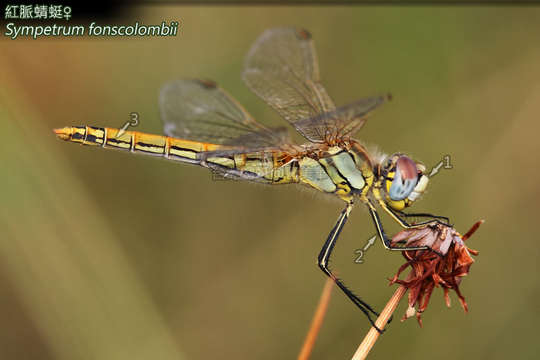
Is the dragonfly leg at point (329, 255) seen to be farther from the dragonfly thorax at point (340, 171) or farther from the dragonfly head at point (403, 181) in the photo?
the dragonfly head at point (403, 181)

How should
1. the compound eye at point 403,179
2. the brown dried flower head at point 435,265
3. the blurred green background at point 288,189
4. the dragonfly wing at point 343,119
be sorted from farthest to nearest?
the blurred green background at point 288,189, the compound eye at point 403,179, the dragonfly wing at point 343,119, the brown dried flower head at point 435,265

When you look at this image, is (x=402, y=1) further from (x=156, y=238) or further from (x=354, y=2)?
(x=156, y=238)

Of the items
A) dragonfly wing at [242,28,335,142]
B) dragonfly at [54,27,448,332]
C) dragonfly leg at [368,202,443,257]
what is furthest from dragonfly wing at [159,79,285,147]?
dragonfly leg at [368,202,443,257]

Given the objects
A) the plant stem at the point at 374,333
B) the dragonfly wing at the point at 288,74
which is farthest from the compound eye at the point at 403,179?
the plant stem at the point at 374,333

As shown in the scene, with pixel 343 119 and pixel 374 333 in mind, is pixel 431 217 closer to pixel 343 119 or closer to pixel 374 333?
pixel 343 119

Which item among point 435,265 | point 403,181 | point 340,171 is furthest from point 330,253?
point 435,265

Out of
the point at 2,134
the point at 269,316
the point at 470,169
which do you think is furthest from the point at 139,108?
the point at 470,169

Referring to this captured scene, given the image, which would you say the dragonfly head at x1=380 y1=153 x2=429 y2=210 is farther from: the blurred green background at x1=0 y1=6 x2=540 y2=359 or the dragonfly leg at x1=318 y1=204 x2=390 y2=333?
the blurred green background at x1=0 y1=6 x2=540 y2=359
